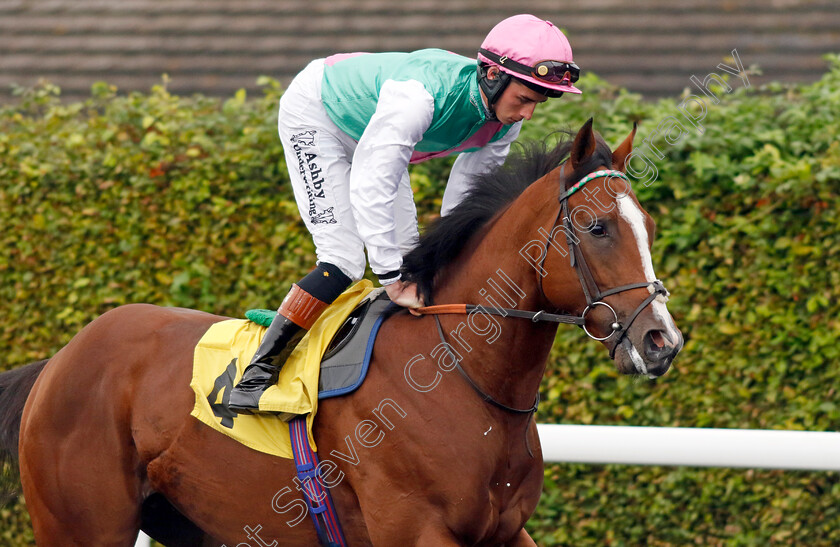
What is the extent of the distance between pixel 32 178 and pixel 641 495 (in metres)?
3.73

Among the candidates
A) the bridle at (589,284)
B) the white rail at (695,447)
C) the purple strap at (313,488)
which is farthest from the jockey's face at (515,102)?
the white rail at (695,447)

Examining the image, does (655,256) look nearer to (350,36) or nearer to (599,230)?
(599,230)

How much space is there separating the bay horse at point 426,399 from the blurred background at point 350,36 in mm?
4263

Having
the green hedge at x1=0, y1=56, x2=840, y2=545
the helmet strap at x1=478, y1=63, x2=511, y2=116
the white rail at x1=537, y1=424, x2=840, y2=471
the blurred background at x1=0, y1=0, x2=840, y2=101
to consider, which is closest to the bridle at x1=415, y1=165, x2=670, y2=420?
the helmet strap at x1=478, y1=63, x2=511, y2=116

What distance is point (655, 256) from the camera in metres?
4.39

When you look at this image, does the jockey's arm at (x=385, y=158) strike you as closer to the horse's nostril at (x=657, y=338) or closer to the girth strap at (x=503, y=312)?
the girth strap at (x=503, y=312)

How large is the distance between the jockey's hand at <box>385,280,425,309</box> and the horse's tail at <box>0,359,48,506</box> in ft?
5.49

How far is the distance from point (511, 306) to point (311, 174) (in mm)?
901

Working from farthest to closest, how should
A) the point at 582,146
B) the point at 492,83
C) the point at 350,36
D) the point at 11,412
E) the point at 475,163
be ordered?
the point at 350,36
the point at 11,412
the point at 475,163
the point at 492,83
the point at 582,146

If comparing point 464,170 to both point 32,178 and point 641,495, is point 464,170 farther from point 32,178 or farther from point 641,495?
point 32,178

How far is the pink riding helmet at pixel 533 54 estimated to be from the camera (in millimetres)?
2746

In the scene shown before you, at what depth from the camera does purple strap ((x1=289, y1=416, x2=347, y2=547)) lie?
9.41ft

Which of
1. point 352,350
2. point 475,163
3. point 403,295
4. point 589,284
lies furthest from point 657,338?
point 475,163

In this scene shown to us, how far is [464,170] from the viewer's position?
3.34 meters
